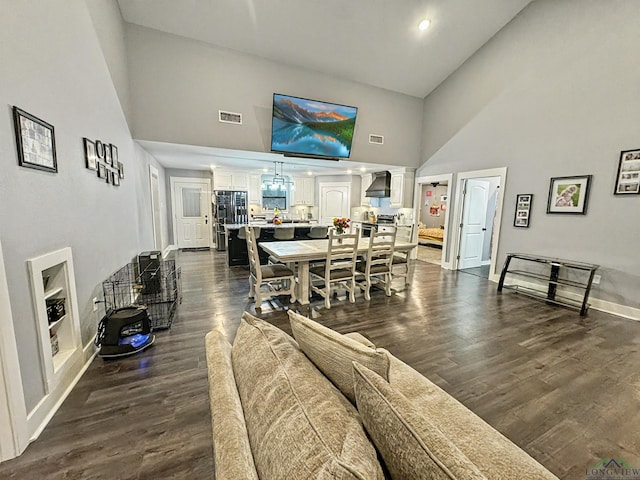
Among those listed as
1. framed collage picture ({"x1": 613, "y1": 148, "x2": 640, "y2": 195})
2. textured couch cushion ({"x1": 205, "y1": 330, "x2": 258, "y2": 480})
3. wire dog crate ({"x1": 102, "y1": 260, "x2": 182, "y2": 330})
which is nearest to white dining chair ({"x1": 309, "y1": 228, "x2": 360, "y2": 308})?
wire dog crate ({"x1": 102, "y1": 260, "x2": 182, "y2": 330})

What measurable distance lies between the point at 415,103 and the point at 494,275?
13.9 feet

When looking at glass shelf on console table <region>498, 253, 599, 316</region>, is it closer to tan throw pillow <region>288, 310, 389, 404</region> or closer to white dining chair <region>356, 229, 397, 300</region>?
white dining chair <region>356, 229, 397, 300</region>

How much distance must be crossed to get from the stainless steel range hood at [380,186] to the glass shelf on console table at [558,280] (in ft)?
11.5

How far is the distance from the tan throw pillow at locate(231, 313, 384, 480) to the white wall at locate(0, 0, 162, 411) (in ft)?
5.03

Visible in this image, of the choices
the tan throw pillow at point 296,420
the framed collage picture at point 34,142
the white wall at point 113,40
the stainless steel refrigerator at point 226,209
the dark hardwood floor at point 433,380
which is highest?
the white wall at point 113,40

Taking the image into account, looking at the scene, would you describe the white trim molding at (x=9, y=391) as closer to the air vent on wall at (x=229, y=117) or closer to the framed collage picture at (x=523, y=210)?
the air vent on wall at (x=229, y=117)

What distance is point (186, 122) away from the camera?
174 inches

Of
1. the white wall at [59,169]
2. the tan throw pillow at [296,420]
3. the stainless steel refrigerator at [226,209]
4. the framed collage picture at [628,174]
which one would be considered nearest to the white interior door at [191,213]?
the stainless steel refrigerator at [226,209]

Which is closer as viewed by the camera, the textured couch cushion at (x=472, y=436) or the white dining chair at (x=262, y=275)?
the textured couch cushion at (x=472, y=436)

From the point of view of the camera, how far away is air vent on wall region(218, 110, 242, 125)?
462 centimetres

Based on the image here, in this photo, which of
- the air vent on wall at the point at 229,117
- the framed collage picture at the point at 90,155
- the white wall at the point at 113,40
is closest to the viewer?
the framed collage picture at the point at 90,155

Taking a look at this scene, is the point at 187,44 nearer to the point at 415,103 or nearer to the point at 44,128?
the point at 44,128

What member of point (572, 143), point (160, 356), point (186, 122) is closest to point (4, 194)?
point (160, 356)

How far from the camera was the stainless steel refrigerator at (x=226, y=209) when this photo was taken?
743 cm
